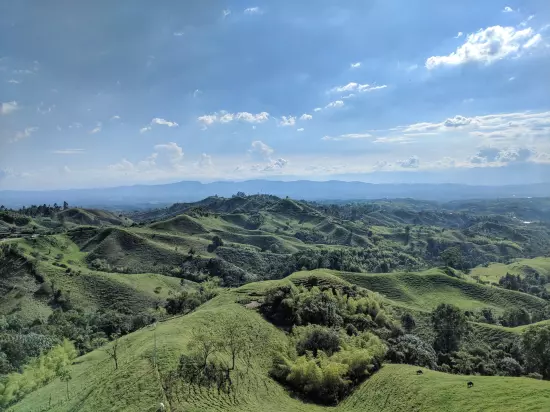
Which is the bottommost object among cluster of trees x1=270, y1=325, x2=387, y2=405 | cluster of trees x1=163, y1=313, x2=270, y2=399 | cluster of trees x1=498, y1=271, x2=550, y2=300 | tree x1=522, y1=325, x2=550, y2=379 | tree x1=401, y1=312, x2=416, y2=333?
cluster of trees x1=498, y1=271, x2=550, y2=300

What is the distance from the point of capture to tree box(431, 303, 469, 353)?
71.8m

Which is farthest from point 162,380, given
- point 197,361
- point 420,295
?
point 420,295

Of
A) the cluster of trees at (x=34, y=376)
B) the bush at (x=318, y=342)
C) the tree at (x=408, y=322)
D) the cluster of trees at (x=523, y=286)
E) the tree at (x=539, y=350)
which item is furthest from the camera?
the cluster of trees at (x=523, y=286)

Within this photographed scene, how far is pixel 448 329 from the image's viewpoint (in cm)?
7225

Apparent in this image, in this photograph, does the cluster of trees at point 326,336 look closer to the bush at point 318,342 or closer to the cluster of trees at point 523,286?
the bush at point 318,342

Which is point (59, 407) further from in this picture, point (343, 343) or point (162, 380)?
point (343, 343)

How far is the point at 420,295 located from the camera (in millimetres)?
121000

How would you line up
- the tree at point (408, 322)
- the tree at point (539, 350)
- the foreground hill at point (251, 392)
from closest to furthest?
the foreground hill at point (251, 392), the tree at point (539, 350), the tree at point (408, 322)

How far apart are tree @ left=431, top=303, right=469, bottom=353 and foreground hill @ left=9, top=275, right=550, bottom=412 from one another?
1103 inches

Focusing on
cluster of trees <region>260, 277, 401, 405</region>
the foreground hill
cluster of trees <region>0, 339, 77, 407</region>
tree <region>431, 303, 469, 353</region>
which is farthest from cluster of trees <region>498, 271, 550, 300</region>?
cluster of trees <region>0, 339, 77, 407</region>

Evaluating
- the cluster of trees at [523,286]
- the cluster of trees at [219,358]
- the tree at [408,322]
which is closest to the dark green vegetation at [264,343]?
the cluster of trees at [219,358]

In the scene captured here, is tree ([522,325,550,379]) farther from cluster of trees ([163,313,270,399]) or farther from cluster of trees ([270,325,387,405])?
cluster of trees ([163,313,270,399])

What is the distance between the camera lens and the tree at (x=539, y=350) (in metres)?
55.8

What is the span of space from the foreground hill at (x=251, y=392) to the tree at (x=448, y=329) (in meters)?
28.0
